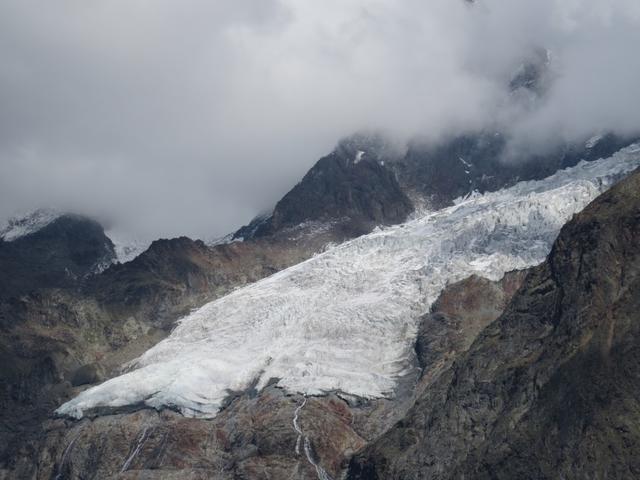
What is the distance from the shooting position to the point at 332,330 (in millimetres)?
178750

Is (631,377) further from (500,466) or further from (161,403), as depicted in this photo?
(161,403)

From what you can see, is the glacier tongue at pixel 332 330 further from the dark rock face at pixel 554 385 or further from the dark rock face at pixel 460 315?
the dark rock face at pixel 554 385

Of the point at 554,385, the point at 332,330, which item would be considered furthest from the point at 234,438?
the point at 554,385

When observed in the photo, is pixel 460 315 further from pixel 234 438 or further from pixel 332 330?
pixel 234 438

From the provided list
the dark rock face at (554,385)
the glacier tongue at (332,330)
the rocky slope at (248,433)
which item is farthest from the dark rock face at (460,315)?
the dark rock face at (554,385)

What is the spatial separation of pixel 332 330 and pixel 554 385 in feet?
218

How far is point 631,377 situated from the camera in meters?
107

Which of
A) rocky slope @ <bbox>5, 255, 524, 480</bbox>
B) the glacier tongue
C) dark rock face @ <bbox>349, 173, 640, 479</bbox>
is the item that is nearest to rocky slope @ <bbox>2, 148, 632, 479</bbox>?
rocky slope @ <bbox>5, 255, 524, 480</bbox>

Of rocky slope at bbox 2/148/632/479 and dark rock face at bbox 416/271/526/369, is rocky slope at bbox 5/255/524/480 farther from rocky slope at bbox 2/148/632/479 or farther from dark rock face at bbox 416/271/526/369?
dark rock face at bbox 416/271/526/369

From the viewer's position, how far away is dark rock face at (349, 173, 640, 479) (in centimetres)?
10724

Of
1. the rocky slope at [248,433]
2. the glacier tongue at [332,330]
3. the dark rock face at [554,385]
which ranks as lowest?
the dark rock face at [554,385]

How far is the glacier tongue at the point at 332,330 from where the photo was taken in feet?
543

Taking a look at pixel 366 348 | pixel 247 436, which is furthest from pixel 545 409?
pixel 366 348

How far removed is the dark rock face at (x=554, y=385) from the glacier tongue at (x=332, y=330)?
26.4 m
